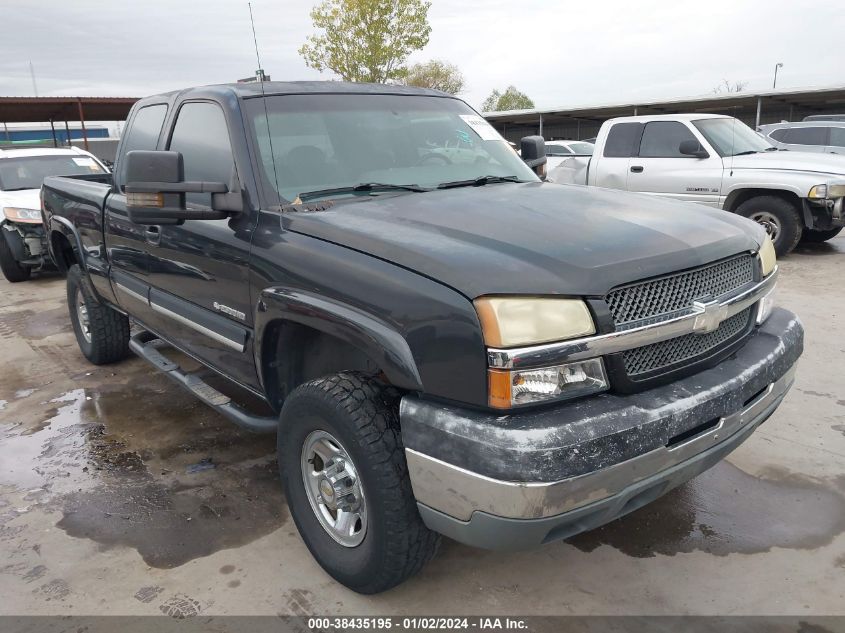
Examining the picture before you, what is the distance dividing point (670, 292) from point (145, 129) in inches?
128

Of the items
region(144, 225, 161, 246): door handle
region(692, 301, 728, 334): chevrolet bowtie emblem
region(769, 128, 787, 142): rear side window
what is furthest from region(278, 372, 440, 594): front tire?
region(769, 128, 787, 142): rear side window

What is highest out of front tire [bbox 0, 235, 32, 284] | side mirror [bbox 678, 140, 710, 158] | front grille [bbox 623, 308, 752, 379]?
side mirror [bbox 678, 140, 710, 158]

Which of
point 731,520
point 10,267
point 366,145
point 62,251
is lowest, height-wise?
point 731,520

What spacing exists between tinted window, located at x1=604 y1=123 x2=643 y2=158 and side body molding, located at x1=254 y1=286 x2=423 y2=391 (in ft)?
25.7

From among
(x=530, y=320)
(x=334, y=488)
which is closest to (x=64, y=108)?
(x=334, y=488)

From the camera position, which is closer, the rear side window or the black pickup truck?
the black pickup truck

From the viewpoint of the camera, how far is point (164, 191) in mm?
2689

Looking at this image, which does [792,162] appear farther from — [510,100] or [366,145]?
[510,100]

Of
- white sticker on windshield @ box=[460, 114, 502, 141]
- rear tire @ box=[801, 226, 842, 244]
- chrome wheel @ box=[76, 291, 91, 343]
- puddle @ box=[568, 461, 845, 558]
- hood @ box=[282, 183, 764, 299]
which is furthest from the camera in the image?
rear tire @ box=[801, 226, 842, 244]

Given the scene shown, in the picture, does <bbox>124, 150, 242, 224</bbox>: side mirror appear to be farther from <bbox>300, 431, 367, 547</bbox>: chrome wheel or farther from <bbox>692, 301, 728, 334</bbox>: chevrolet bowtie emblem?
<bbox>692, 301, 728, 334</bbox>: chevrolet bowtie emblem

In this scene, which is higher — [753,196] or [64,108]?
[64,108]

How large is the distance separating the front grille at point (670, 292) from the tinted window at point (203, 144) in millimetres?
1830

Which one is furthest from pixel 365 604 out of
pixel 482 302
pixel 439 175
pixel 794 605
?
pixel 439 175

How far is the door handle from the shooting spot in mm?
3490
